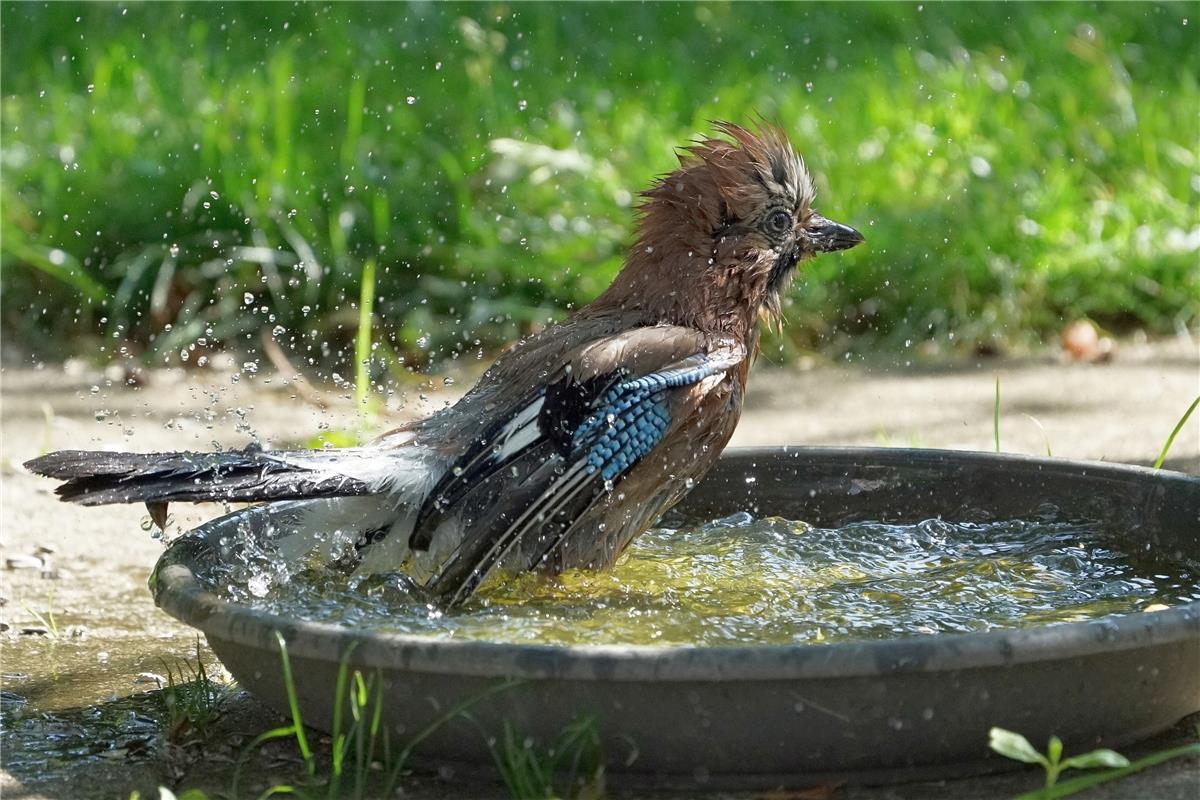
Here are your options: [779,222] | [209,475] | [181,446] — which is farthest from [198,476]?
[181,446]

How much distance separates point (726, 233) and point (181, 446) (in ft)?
8.72

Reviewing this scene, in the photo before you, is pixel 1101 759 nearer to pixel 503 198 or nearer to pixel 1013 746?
pixel 1013 746

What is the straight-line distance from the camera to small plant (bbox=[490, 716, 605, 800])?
281 cm

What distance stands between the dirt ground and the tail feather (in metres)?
0.36

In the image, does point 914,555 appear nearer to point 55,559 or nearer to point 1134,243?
point 55,559

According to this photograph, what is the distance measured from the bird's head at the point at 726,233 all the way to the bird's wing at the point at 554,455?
0.36 metres

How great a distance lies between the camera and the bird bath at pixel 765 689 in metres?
2.65

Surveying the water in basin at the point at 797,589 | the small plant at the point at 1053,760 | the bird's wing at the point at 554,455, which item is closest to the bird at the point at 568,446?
the bird's wing at the point at 554,455

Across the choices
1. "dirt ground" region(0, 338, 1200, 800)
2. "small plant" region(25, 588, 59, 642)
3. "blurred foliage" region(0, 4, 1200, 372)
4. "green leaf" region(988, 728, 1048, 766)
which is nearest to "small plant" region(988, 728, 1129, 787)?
"green leaf" region(988, 728, 1048, 766)

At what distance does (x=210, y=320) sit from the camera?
7266 mm

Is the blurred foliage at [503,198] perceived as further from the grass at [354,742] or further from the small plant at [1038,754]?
the small plant at [1038,754]

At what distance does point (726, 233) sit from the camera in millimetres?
4332

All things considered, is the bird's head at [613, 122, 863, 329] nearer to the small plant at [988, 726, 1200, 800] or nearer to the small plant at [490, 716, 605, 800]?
the small plant at [490, 716, 605, 800]

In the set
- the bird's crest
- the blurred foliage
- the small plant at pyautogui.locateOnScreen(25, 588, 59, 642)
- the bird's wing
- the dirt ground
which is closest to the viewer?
the dirt ground
